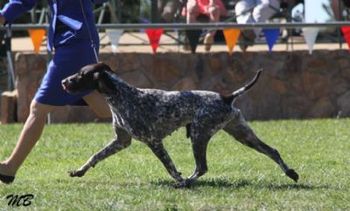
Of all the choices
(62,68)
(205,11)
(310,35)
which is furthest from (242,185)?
(205,11)

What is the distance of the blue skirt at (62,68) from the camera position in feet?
24.4

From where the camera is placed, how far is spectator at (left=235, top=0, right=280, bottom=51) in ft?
47.3

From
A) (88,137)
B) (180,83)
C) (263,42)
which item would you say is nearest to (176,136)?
(88,137)

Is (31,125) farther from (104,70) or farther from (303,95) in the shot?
(303,95)

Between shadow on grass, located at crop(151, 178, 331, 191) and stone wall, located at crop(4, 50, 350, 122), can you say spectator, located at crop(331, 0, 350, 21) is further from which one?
shadow on grass, located at crop(151, 178, 331, 191)

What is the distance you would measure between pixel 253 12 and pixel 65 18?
7502 millimetres

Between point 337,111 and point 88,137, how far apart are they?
3.80 meters

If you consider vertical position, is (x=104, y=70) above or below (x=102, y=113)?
above

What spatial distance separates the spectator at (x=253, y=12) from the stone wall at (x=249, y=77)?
3.84 ft

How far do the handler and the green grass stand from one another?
32 centimetres

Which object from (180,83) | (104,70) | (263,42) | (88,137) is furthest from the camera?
(263,42)

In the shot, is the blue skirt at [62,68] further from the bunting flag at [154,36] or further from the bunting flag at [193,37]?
the bunting flag at [193,37]

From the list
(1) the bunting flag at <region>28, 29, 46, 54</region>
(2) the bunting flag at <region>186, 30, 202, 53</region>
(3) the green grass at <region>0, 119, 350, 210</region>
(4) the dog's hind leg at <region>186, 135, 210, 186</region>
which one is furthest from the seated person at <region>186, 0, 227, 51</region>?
(4) the dog's hind leg at <region>186, 135, 210, 186</region>

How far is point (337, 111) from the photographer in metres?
13.3
